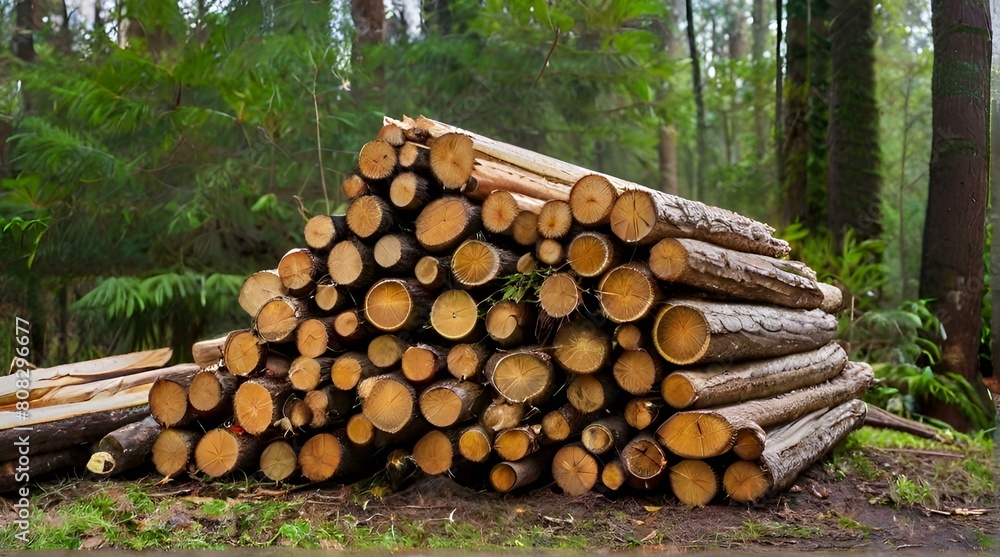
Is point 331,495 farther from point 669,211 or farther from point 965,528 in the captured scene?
point 965,528

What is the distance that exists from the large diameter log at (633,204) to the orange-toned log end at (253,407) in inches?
66.3

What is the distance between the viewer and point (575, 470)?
3840mm

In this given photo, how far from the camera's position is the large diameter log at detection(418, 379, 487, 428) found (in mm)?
3775

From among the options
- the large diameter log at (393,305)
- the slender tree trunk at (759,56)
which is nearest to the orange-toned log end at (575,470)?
the large diameter log at (393,305)

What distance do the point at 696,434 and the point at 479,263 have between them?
1408mm

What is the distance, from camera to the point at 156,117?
23.0ft

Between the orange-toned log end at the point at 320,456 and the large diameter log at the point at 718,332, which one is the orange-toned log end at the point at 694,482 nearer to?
the large diameter log at the point at 718,332

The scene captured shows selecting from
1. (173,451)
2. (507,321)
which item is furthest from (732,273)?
(173,451)

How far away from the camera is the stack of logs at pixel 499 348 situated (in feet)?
11.9

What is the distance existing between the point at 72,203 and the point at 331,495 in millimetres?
4330

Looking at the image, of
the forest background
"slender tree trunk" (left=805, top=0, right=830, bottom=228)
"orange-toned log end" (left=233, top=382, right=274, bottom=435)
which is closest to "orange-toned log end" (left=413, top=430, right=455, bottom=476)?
"orange-toned log end" (left=233, top=382, right=274, bottom=435)

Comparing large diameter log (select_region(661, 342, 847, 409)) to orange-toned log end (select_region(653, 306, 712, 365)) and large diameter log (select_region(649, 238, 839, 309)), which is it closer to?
orange-toned log end (select_region(653, 306, 712, 365))

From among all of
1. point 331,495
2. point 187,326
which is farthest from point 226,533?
point 187,326

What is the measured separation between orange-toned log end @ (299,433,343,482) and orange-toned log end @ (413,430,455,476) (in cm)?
44
